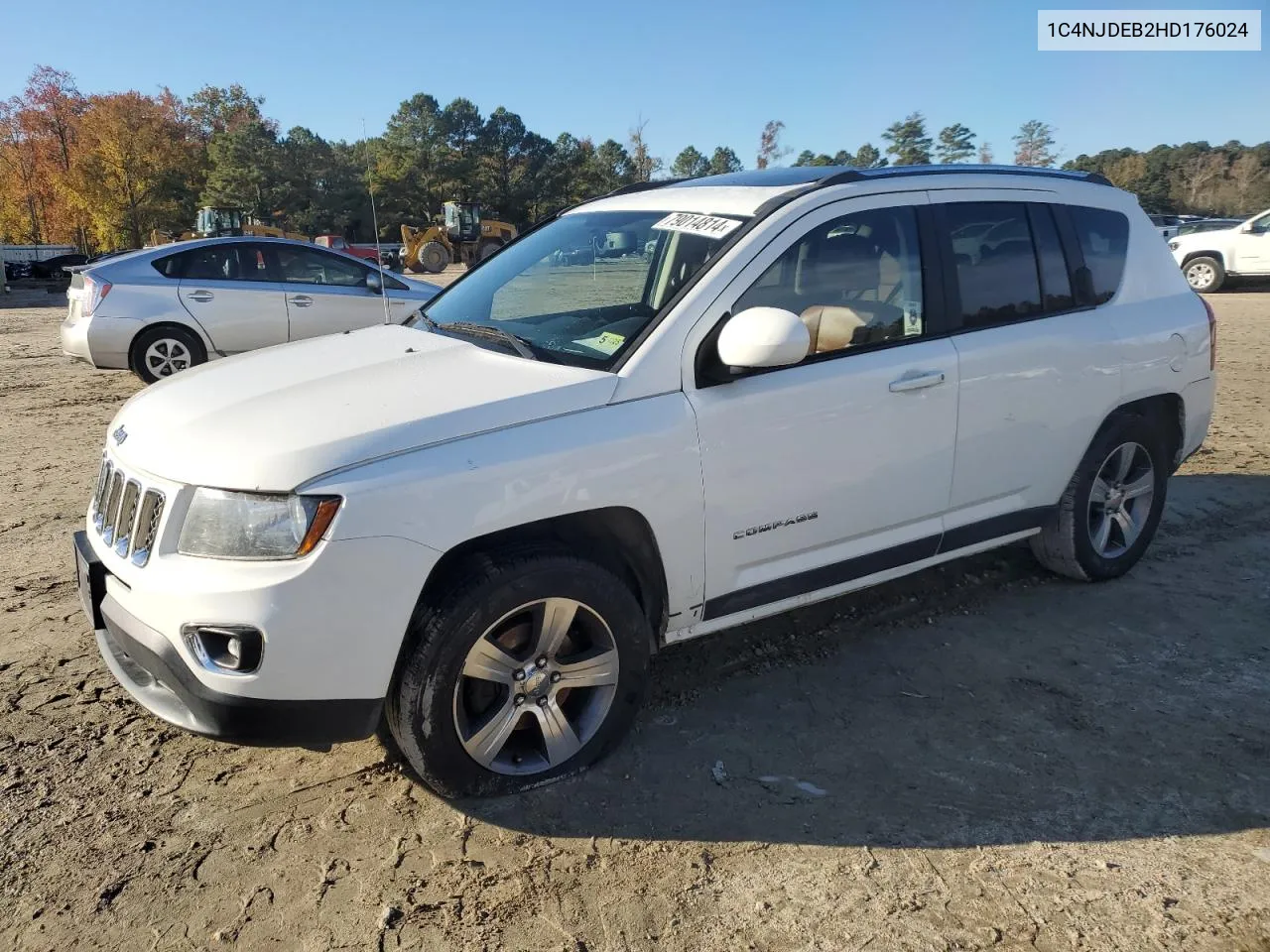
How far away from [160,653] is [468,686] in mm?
888

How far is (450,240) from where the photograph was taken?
40031mm

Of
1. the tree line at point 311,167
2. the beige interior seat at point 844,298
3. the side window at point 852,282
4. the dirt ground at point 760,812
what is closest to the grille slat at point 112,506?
the dirt ground at point 760,812

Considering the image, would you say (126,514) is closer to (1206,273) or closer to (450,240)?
(1206,273)

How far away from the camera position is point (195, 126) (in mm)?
76312

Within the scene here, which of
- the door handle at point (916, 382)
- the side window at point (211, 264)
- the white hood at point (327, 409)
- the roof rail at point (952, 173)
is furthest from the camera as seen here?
the side window at point (211, 264)

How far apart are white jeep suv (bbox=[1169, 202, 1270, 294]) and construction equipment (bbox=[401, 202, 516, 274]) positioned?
23.6 m

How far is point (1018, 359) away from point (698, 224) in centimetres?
150

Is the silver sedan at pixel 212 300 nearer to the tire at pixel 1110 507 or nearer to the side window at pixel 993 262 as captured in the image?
the side window at pixel 993 262

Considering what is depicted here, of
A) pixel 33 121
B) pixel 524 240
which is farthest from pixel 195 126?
pixel 524 240

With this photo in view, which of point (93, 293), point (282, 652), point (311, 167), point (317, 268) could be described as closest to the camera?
point (282, 652)

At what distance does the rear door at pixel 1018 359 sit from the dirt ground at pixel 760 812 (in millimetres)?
664

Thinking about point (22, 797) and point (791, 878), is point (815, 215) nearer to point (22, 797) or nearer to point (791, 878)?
point (791, 878)

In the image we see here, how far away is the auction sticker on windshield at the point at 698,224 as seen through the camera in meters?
3.40

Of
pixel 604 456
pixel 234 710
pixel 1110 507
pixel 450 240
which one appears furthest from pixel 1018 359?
pixel 450 240
